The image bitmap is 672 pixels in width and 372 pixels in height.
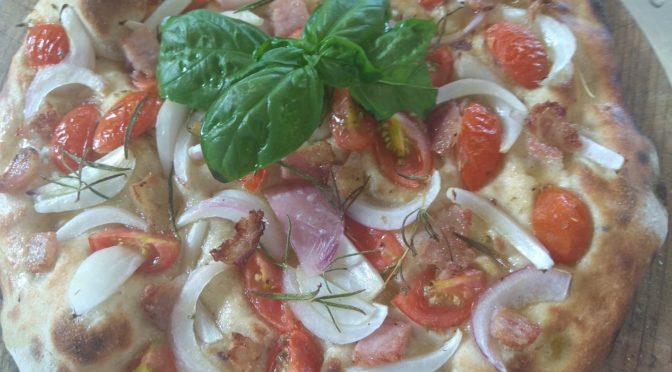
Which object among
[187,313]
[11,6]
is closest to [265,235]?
[187,313]

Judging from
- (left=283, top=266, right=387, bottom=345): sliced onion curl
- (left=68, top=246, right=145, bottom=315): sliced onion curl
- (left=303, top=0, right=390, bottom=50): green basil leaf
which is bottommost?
(left=283, top=266, right=387, bottom=345): sliced onion curl

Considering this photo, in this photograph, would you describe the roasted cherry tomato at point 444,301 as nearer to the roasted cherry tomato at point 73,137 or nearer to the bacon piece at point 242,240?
the bacon piece at point 242,240

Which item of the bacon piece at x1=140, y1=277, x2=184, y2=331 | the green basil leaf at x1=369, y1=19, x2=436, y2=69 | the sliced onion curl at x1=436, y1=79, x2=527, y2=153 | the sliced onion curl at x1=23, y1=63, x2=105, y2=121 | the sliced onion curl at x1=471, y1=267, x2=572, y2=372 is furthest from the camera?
the sliced onion curl at x1=23, y1=63, x2=105, y2=121

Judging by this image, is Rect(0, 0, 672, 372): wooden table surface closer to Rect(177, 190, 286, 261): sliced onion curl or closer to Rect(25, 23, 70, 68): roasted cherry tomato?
Rect(25, 23, 70, 68): roasted cherry tomato

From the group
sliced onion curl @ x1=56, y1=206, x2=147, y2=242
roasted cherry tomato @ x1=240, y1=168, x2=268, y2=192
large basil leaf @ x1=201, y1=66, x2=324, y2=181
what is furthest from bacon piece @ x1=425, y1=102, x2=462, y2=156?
sliced onion curl @ x1=56, y1=206, x2=147, y2=242

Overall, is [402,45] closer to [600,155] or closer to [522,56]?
[522,56]

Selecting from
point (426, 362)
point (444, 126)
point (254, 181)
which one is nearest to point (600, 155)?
point (444, 126)
